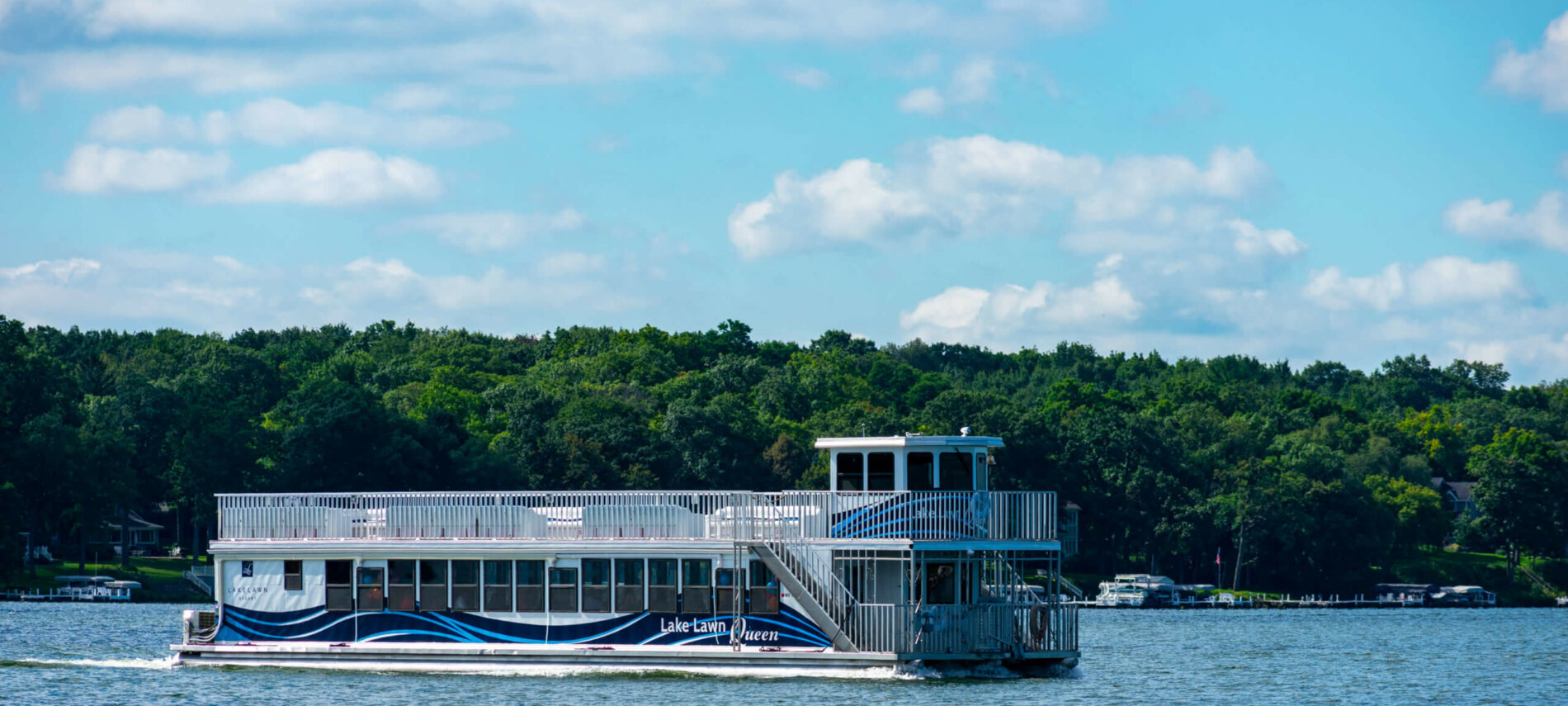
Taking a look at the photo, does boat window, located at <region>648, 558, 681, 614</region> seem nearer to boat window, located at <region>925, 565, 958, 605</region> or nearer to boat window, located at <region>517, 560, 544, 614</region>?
boat window, located at <region>517, 560, 544, 614</region>

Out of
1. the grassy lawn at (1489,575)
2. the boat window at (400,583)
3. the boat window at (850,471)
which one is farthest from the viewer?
the grassy lawn at (1489,575)

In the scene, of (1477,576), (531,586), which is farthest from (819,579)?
(1477,576)

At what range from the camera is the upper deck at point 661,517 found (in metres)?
41.1

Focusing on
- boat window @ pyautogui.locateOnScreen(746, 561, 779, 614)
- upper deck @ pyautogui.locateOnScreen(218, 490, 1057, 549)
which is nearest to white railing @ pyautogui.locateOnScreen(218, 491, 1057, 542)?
upper deck @ pyautogui.locateOnScreen(218, 490, 1057, 549)

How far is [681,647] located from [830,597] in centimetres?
341

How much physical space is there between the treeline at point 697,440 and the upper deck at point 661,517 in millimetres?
56392

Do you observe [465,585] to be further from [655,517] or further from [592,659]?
[655,517]

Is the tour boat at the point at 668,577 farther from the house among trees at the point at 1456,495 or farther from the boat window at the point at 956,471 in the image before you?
the house among trees at the point at 1456,495

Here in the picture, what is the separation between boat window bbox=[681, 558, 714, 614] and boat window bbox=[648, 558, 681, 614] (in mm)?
195

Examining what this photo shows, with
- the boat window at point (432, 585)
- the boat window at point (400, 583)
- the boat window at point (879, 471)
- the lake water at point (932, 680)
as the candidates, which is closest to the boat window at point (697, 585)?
the lake water at point (932, 680)

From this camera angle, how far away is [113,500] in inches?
4186

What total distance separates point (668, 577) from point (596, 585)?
165cm

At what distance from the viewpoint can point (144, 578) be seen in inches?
4154

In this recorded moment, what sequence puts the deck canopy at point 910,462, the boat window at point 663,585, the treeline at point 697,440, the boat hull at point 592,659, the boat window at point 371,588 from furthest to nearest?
the treeline at point 697,440 < the boat window at point 371,588 < the deck canopy at point 910,462 < the boat window at point 663,585 < the boat hull at point 592,659
